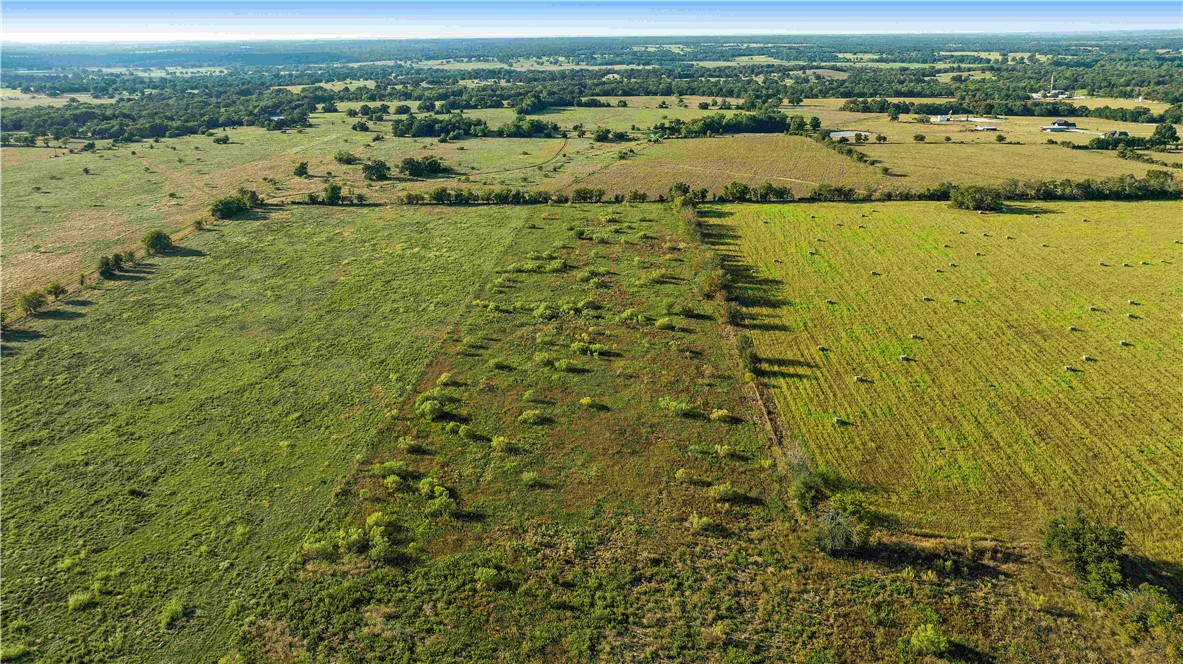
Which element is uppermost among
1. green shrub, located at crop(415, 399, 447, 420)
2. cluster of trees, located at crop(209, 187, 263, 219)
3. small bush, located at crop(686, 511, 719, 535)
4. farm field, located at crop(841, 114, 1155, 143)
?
farm field, located at crop(841, 114, 1155, 143)

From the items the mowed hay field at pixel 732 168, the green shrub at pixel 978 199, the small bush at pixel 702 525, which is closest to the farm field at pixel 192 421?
the small bush at pixel 702 525

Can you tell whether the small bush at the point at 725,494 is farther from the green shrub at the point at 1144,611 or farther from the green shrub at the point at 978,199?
the green shrub at the point at 978,199

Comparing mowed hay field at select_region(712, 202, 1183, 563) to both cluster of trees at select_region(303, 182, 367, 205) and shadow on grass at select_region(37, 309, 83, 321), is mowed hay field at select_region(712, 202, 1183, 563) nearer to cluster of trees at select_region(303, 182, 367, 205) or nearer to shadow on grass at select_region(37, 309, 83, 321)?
cluster of trees at select_region(303, 182, 367, 205)

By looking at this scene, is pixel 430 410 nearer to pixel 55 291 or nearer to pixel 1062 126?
pixel 55 291

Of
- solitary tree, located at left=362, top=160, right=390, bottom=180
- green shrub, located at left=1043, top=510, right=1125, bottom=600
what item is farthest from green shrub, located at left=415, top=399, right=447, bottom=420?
solitary tree, located at left=362, top=160, right=390, bottom=180

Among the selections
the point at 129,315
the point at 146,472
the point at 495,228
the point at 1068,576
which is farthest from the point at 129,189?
the point at 1068,576

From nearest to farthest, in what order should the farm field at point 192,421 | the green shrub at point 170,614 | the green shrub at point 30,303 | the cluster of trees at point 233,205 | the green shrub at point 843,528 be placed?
the green shrub at point 170,614 < the farm field at point 192,421 < the green shrub at point 843,528 < the green shrub at point 30,303 < the cluster of trees at point 233,205
